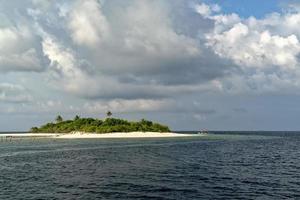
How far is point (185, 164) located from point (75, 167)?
2061 centimetres

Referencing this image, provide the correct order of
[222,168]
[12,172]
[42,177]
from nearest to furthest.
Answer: [42,177] → [12,172] → [222,168]

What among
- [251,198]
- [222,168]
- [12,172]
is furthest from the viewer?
[222,168]

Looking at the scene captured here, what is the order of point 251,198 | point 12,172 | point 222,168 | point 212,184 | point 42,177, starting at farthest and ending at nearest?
point 222,168, point 12,172, point 42,177, point 212,184, point 251,198

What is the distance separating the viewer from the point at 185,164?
7750 cm

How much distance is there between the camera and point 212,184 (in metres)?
53.1

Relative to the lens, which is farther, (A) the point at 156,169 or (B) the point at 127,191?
(A) the point at 156,169

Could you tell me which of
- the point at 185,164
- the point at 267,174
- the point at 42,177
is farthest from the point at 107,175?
the point at 267,174

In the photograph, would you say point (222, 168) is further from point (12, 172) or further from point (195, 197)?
point (12, 172)

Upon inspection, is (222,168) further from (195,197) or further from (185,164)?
(195,197)

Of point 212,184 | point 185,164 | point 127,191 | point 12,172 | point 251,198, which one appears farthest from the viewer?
point 185,164

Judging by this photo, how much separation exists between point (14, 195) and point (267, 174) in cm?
3829

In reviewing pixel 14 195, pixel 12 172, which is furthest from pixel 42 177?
pixel 14 195

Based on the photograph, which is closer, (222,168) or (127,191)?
(127,191)

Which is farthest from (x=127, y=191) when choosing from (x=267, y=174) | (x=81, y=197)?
(x=267, y=174)
